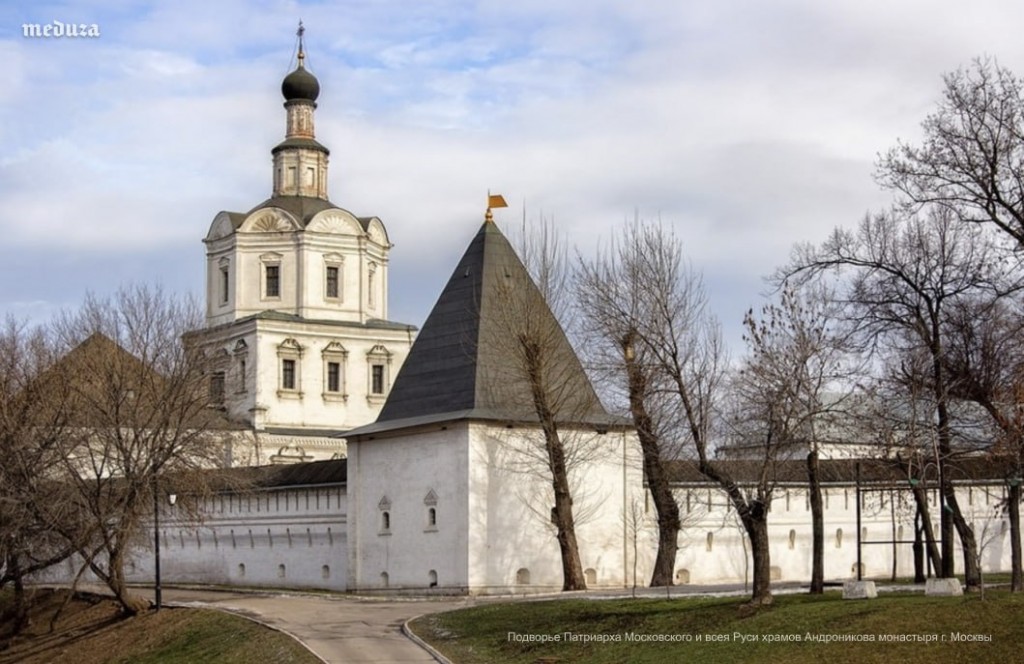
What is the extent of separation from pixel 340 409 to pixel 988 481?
27.9 meters

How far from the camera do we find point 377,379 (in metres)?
58.9

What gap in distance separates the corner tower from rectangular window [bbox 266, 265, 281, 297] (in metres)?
0.04

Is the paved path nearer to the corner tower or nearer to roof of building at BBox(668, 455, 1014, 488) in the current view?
roof of building at BBox(668, 455, 1014, 488)

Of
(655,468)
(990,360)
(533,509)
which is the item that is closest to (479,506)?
(533,509)

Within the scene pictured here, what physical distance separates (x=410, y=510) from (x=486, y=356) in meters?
3.78

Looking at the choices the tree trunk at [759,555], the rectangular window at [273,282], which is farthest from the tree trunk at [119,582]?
the rectangular window at [273,282]

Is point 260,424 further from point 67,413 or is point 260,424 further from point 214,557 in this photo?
point 67,413

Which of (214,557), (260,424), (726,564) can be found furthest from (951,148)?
(260,424)

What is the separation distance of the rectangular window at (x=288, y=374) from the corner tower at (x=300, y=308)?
0.12ft

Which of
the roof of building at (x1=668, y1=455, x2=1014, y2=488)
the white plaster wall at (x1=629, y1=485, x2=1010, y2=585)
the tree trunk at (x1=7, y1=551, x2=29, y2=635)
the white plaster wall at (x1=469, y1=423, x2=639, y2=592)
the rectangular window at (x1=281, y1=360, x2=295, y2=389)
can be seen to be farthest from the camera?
the rectangular window at (x1=281, y1=360, x2=295, y2=389)

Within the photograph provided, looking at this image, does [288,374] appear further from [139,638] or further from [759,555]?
[759,555]

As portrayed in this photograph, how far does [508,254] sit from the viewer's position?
119 ft

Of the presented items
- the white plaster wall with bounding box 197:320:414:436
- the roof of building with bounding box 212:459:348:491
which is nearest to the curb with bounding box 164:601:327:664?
the roof of building with bounding box 212:459:348:491

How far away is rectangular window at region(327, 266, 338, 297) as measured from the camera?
58081mm
